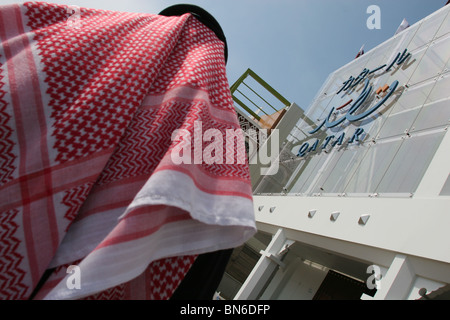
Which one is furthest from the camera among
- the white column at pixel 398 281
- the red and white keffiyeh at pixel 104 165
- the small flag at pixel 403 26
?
the small flag at pixel 403 26

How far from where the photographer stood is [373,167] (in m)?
4.86

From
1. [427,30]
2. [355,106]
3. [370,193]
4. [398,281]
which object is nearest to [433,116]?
[370,193]

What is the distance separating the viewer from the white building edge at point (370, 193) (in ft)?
10.3

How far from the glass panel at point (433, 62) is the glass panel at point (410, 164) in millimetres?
1616

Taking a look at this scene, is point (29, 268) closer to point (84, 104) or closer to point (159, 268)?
point (159, 268)

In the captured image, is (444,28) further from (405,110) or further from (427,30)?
(405,110)

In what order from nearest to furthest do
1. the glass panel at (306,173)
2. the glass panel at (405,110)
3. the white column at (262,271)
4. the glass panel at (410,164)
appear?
the glass panel at (410,164)
the glass panel at (405,110)
the white column at (262,271)
the glass panel at (306,173)

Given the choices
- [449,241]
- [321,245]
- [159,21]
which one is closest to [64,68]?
[159,21]

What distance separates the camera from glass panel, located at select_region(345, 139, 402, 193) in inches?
181

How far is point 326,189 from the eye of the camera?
18.3ft

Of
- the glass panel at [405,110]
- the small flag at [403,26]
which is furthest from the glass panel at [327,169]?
the small flag at [403,26]

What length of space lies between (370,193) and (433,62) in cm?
289

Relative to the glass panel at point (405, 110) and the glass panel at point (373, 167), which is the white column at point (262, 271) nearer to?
the glass panel at point (373, 167)

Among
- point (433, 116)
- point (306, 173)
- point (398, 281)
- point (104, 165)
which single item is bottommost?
point (104, 165)
